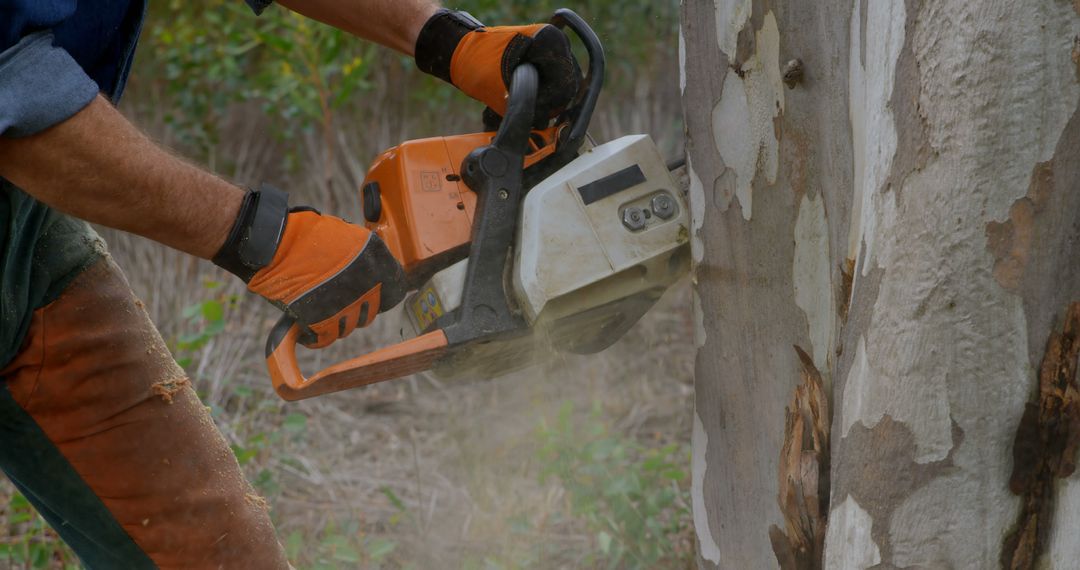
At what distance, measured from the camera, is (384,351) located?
2002 millimetres

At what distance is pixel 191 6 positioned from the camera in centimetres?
545

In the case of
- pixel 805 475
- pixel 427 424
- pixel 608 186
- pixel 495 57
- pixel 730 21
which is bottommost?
pixel 427 424

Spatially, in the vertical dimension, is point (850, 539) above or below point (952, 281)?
below

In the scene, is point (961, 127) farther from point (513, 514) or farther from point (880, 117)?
point (513, 514)

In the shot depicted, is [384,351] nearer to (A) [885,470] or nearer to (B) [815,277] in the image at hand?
(B) [815,277]

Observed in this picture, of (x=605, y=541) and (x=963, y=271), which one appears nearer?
(x=963, y=271)

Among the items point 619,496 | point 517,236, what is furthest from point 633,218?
point 619,496

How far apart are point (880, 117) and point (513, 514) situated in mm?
2147

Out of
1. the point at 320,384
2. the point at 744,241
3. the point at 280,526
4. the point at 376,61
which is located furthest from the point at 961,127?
the point at 376,61

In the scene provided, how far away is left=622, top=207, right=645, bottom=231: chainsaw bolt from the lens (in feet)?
6.68

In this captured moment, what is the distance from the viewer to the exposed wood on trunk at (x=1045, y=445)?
1341 mm

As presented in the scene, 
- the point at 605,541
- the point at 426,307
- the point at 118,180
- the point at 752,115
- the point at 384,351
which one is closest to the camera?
the point at 118,180

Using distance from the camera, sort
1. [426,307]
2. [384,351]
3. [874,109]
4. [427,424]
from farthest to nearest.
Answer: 1. [427,424]
2. [426,307]
3. [384,351]
4. [874,109]

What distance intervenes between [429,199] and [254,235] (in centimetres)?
39
